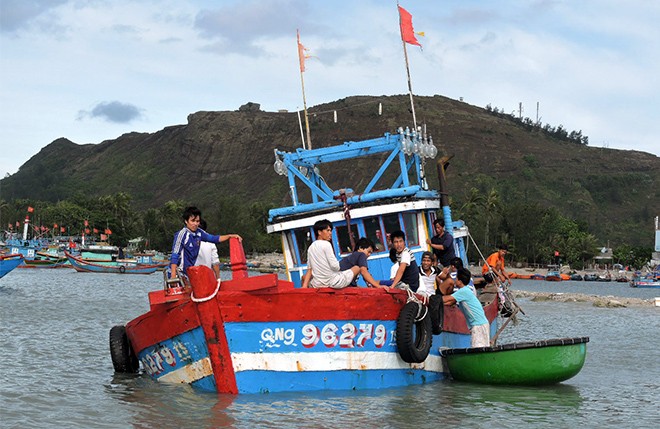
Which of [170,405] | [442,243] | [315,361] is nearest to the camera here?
[170,405]

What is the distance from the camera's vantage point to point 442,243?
57.5ft

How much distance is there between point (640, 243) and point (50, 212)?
326 feet

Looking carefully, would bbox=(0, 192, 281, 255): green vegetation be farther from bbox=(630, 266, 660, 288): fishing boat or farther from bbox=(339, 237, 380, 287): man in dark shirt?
bbox=(339, 237, 380, 287): man in dark shirt

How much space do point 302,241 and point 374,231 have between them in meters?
1.51

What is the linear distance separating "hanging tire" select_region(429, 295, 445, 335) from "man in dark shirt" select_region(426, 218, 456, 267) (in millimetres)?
2848

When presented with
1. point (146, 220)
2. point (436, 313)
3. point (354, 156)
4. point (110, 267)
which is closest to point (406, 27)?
point (354, 156)

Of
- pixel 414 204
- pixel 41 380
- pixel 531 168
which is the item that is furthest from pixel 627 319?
pixel 531 168

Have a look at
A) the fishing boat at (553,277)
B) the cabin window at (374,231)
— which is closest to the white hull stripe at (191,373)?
the cabin window at (374,231)

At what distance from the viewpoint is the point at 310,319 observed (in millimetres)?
12867

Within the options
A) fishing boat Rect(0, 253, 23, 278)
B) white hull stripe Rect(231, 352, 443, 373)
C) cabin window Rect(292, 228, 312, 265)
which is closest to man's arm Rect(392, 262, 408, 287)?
white hull stripe Rect(231, 352, 443, 373)

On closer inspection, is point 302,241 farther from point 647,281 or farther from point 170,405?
point 647,281

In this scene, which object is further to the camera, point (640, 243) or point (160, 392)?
point (640, 243)

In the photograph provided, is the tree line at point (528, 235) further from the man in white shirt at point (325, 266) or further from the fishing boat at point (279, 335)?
the man in white shirt at point (325, 266)

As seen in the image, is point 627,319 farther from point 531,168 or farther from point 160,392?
point 531,168
